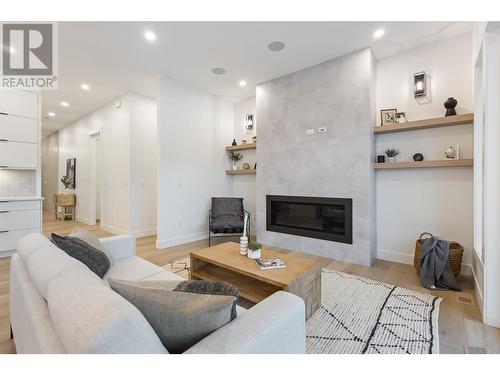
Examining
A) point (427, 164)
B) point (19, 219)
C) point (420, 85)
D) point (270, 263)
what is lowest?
point (270, 263)

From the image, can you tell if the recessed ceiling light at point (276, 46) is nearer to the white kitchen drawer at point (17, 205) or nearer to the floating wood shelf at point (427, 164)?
the floating wood shelf at point (427, 164)

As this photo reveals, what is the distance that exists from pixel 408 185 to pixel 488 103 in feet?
4.67

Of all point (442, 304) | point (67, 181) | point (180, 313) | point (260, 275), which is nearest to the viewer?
point (180, 313)

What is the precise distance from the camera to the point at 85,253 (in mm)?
1596

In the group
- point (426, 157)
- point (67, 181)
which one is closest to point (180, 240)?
point (426, 157)

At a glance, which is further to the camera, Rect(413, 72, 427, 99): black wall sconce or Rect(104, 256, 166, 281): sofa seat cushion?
Rect(413, 72, 427, 99): black wall sconce

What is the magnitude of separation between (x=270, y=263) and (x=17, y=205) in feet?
12.7

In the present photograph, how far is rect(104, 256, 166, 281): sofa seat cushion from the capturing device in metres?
1.75

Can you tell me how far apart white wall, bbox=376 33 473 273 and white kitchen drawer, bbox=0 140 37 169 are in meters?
5.15

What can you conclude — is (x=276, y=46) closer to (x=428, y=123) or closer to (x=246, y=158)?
(x=428, y=123)

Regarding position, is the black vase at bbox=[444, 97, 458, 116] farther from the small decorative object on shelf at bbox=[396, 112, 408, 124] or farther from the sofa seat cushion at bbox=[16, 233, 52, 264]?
the sofa seat cushion at bbox=[16, 233, 52, 264]

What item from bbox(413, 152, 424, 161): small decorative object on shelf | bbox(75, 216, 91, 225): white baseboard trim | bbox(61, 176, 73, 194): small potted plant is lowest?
bbox(75, 216, 91, 225): white baseboard trim

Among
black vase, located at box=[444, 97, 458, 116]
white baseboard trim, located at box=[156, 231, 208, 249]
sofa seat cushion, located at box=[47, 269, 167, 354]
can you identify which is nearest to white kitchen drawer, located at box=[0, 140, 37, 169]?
white baseboard trim, located at box=[156, 231, 208, 249]
